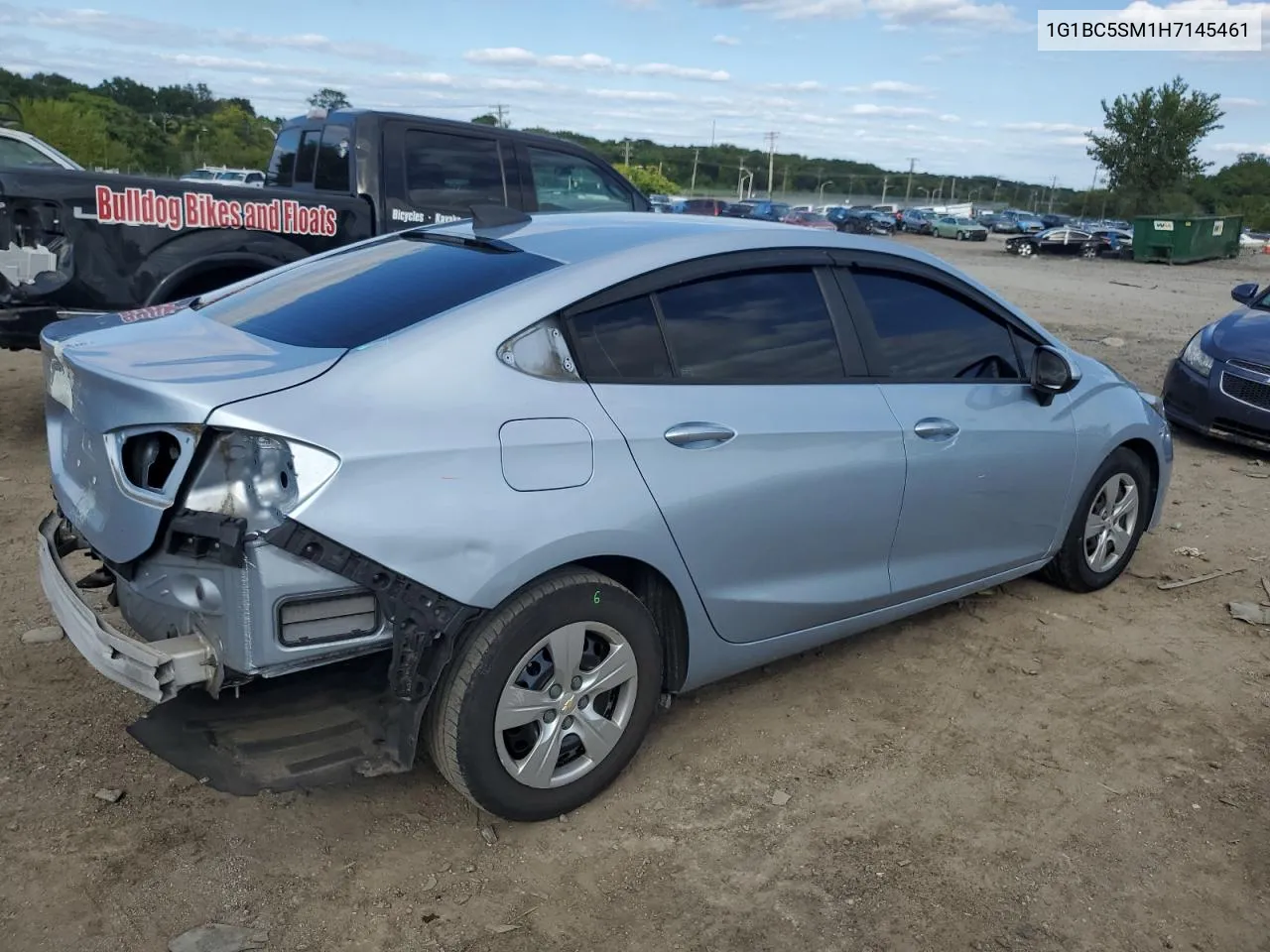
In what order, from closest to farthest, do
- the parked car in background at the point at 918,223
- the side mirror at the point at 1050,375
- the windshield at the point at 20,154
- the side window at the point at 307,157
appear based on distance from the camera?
the side mirror at the point at 1050,375
the side window at the point at 307,157
the windshield at the point at 20,154
the parked car in background at the point at 918,223

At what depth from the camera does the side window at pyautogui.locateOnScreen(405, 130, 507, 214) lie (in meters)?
7.27

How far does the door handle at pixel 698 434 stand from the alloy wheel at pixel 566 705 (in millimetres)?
567

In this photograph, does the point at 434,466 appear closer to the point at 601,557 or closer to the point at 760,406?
the point at 601,557

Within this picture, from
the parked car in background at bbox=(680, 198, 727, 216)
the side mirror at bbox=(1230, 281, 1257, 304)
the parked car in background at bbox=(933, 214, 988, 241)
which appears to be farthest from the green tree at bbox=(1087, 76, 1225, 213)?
the side mirror at bbox=(1230, 281, 1257, 304)

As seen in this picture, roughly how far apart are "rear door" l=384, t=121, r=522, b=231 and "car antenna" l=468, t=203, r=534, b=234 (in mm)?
3520

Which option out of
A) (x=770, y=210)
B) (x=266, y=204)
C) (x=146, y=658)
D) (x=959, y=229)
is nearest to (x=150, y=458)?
(x=146, y=658)

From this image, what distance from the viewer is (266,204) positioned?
6.33 m

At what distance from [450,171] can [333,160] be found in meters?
0.86

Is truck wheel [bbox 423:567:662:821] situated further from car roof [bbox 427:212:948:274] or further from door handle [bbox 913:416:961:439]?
door handle [bbox 913:416:961:439]

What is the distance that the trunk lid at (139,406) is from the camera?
246 centimetres

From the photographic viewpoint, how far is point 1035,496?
166 inches

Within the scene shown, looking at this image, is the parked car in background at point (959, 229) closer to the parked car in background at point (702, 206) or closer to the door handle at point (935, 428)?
the parked car in background at point (702, 206)

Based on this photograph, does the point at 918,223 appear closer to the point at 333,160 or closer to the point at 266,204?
the point at 333,160

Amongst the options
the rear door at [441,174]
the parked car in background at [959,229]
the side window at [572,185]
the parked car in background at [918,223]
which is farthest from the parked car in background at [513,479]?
the parked car in background at [918,223]
